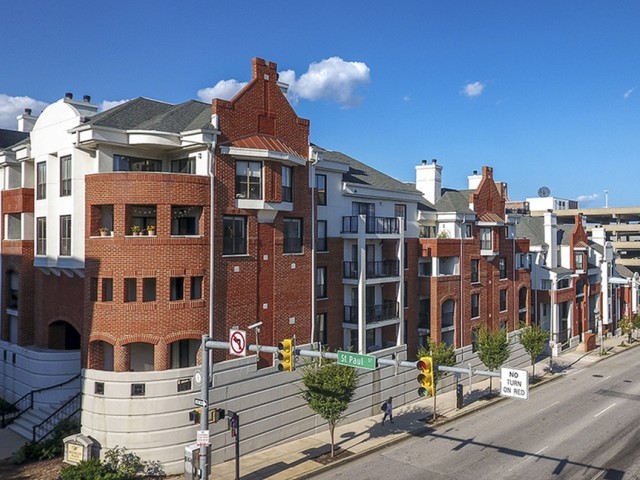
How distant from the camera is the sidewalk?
76.9ft

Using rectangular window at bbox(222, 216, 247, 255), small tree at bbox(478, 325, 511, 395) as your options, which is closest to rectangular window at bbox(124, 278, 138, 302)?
rectangular window at bbox(222, 216, 247, 255)

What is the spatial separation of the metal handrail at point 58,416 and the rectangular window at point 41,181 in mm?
10342

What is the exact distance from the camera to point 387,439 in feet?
91.5

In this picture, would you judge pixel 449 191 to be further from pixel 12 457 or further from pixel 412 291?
pixel 12 457

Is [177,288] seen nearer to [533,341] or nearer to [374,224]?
[374,224]

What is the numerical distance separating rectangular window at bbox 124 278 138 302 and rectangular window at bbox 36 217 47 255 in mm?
7021

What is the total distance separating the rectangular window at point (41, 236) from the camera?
27.4m

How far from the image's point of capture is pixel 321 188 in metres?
31.6

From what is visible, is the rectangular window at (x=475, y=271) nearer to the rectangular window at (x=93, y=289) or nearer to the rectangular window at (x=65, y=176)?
the rectangular window at (x=93, y=289)

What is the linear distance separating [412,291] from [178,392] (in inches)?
768

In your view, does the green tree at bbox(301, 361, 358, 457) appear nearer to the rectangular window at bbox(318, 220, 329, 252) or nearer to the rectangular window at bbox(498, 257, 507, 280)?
the rectangular window at bbox(318, 220, 329, 252)

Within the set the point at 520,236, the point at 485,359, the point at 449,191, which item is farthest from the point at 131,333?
the point at 520,236

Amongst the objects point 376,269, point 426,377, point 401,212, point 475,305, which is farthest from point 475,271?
point 426,377

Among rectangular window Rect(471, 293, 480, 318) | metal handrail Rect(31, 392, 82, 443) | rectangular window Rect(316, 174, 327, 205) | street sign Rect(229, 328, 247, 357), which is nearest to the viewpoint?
street sign Rect(229, 328, 247, 357)
